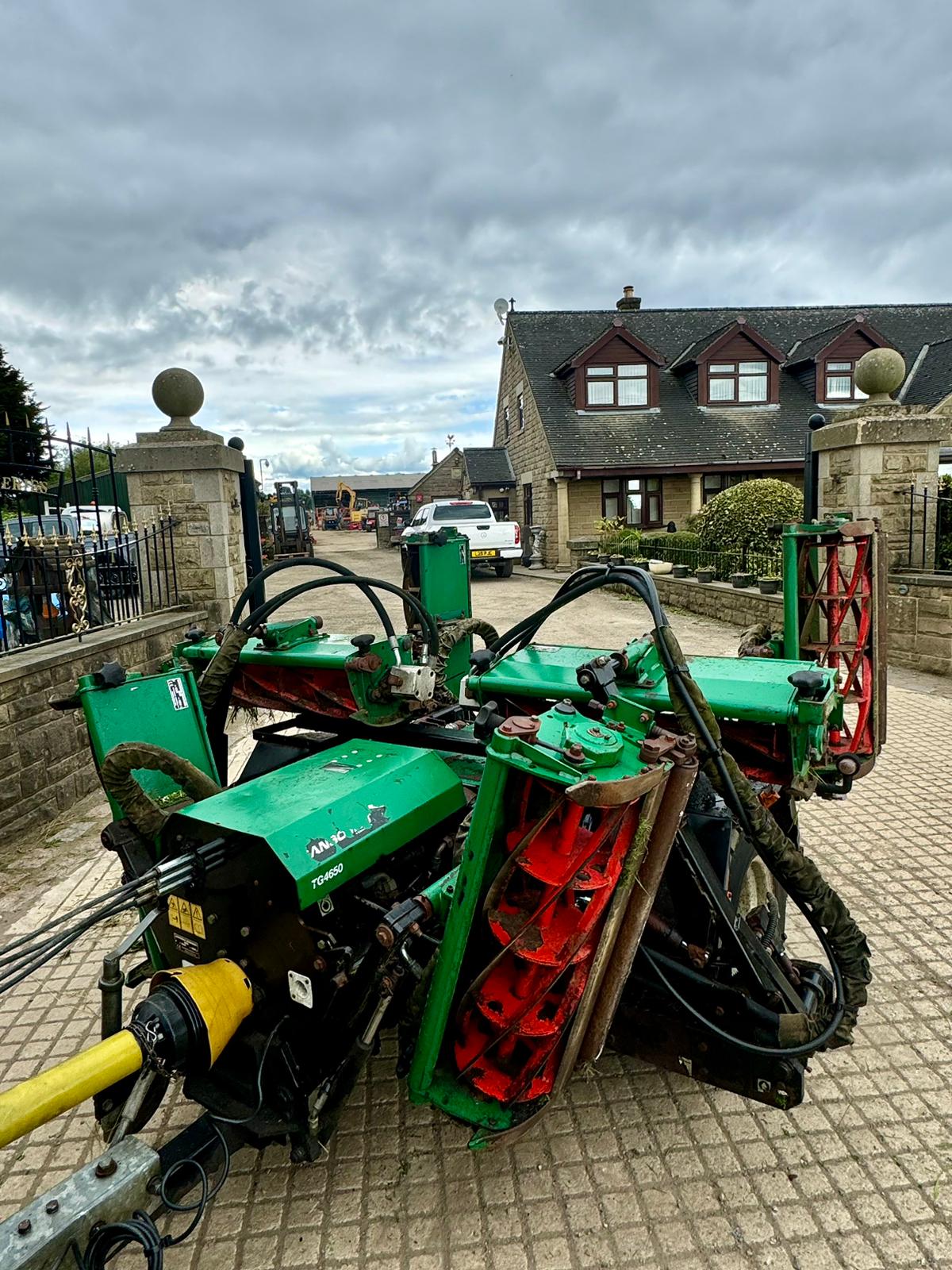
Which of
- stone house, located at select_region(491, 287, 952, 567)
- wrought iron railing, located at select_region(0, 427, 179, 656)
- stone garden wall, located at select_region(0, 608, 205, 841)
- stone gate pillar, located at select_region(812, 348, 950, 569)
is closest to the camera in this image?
stone garden wall, located at select_region(0, 608, 205, 841)

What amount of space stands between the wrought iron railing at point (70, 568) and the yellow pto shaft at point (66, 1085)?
4626 millimetres

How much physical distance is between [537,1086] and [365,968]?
1.86 feet

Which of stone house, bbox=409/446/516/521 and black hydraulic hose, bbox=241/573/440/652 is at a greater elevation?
stone house, bbox=409/446/516/521

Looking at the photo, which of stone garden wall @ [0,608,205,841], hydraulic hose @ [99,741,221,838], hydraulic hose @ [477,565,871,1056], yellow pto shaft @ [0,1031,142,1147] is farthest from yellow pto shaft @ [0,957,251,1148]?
stone garden wall @ [0,608,205,841]

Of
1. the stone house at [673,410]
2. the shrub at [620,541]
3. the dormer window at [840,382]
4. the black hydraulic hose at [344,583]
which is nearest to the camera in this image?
the black hydraulic hose at [344,583]

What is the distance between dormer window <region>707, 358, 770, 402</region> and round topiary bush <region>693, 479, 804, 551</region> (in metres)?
9.32

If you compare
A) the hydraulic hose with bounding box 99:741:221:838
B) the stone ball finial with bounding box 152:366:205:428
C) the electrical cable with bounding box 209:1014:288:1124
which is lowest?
the electrical cable with bounding box 209:1014:288:1124

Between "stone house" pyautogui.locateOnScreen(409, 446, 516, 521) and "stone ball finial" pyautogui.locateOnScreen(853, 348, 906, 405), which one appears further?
"stone house" pyautogui.locateOnScreen(409, 446, 516, 521)

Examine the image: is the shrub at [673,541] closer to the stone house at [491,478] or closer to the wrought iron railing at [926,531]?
the wrought iron railing at [926,531]

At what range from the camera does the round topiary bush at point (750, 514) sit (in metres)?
13.9

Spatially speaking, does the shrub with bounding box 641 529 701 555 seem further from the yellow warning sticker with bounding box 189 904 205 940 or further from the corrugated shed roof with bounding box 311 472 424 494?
the corrugated shed roof with bounding box 311 472 424 494

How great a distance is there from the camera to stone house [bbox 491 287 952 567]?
21625 millimetres

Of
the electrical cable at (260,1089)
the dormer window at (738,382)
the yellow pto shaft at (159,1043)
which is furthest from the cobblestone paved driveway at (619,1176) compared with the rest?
the dormer window at (738,382)

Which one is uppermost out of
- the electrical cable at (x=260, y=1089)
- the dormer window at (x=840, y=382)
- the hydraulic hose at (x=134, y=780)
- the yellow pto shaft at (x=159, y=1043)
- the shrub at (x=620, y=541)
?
the dormer window at (x=840, y=382)
